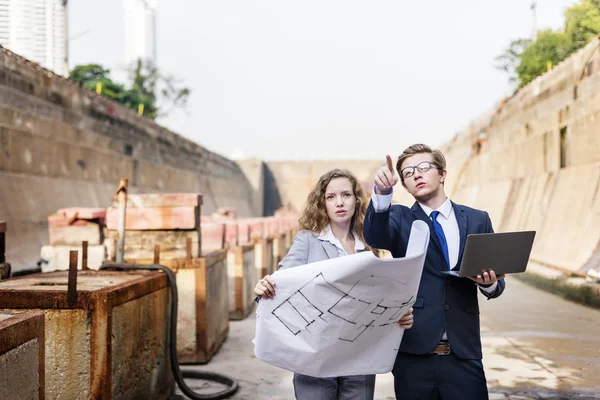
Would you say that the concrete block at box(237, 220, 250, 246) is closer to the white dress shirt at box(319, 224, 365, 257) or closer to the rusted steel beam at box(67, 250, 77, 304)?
the rusted steel beam at box(67, 250, 77, 304)

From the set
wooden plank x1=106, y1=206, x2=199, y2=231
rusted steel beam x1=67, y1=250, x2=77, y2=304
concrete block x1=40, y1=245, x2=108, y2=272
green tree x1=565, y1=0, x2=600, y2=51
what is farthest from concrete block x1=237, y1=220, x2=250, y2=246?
green tree x1=565, y1=0, x2=600, y2=51

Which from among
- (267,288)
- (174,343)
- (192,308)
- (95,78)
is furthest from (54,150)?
(95,78)

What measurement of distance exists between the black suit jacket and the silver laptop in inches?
3.2

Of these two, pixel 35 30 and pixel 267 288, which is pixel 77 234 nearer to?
pixel 267 288

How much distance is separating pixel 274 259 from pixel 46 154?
186 inches

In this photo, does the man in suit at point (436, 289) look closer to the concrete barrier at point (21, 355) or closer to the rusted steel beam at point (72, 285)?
the concrete barrier at point (21, 355)

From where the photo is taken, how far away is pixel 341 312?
7.01 feet

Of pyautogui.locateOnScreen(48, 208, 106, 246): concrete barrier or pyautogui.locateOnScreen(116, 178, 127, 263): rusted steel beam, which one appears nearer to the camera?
pyautogui.locateOnScreen(116, 178, 127, 263): rusted steel beam

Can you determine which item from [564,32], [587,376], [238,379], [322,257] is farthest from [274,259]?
[564,32]

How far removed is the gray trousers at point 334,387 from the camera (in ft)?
7.92

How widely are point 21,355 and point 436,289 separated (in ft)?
5.10

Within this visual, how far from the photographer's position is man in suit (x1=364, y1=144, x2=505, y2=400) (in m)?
2.29

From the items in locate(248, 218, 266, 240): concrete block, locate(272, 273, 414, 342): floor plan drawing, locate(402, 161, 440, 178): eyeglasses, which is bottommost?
locate(248, 218, 266, 240): concrete block

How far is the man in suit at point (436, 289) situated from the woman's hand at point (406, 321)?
8 centimetres
